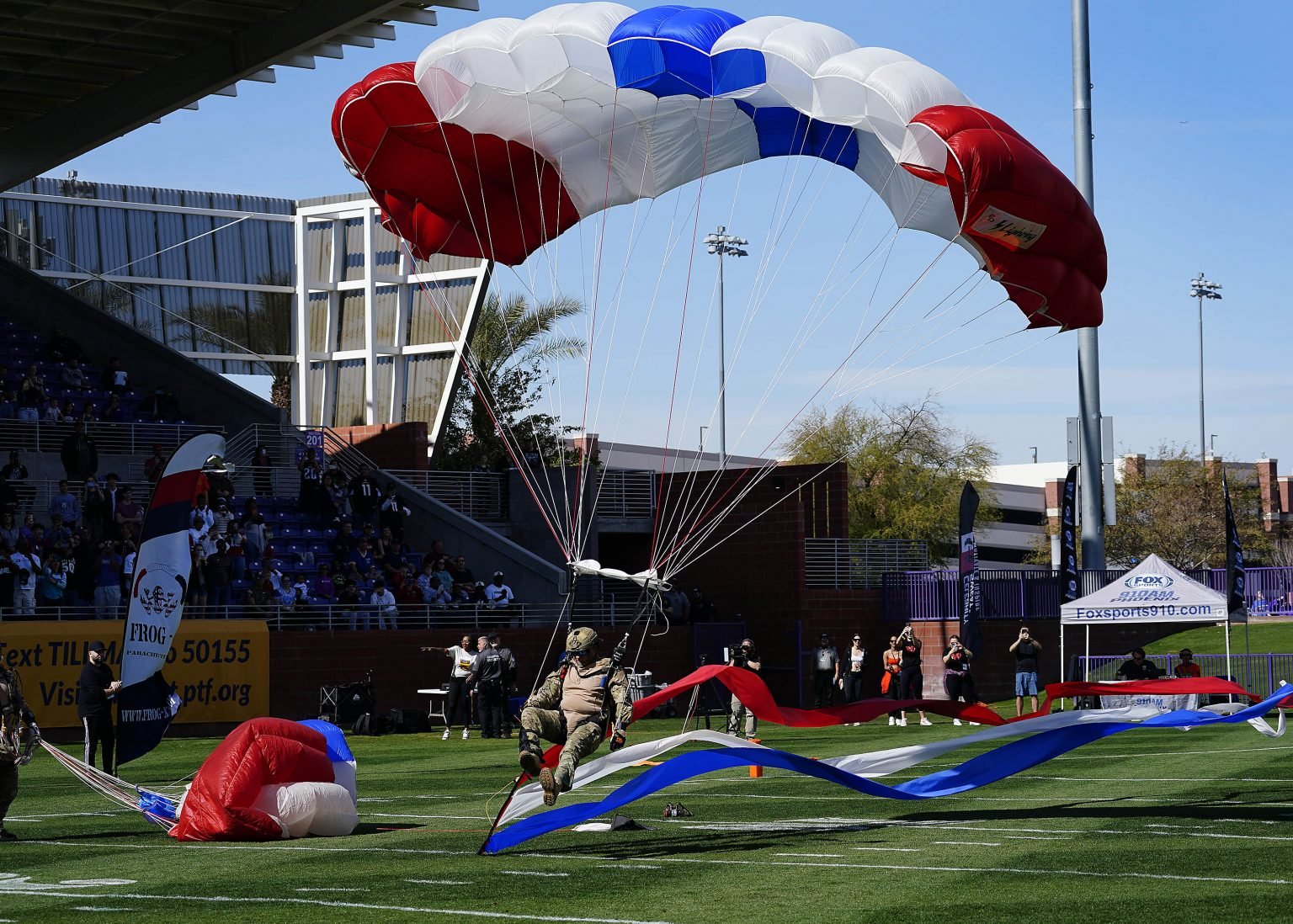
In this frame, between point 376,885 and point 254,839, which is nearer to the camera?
point 376,885

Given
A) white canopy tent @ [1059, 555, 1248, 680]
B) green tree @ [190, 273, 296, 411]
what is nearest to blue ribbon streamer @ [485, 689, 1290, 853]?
white canopy tent @ [1059, 555, 1248, 680]

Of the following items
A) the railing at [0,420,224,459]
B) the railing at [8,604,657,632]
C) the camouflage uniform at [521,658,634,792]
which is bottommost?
the camouflage uniform at [521,658,634,792]

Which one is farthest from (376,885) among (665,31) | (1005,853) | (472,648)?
(472,648)

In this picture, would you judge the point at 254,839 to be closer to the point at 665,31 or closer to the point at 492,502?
the point at 665,31

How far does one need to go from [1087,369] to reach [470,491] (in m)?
12.5

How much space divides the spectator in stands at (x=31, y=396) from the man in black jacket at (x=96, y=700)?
551 inches

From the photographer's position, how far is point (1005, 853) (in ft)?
35.0

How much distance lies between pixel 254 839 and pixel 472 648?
15378 mm

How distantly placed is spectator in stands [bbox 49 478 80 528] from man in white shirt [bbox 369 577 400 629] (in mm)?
4991

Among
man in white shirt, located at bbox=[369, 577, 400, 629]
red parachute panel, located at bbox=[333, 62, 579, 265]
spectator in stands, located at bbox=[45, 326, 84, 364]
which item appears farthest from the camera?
spectator in stands, located at bbox=[45, 326, 84, 364]

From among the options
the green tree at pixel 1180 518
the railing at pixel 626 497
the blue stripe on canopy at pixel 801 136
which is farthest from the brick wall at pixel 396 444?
the green tree at pixel 1180 518

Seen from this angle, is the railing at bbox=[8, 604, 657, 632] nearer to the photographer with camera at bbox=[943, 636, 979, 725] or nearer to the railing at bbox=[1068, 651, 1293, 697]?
the photographer with camera at bbox=[943, 636, 979, 725]

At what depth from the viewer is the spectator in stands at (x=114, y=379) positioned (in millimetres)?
34812

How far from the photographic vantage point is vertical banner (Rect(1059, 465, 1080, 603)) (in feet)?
98.8
